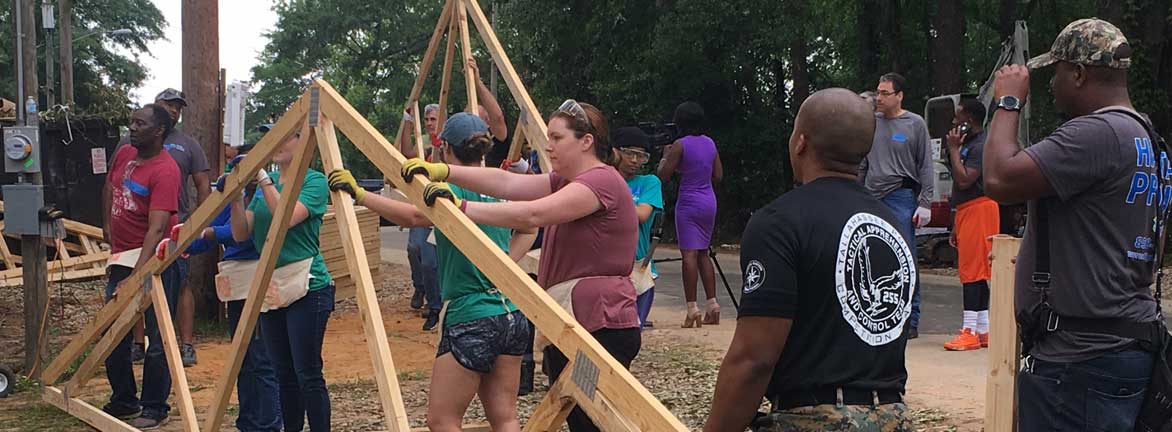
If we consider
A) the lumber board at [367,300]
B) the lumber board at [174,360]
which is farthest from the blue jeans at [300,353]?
the lumber board at [367,300]

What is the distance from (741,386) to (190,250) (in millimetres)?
4421

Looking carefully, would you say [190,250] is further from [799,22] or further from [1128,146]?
[799,22]

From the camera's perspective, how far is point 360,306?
4.51 m

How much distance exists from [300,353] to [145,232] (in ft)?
7.01

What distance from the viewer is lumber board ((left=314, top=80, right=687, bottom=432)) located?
305 centimetres

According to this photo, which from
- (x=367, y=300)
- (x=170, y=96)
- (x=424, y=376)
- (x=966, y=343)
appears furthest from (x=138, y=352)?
(x=966, y=343)

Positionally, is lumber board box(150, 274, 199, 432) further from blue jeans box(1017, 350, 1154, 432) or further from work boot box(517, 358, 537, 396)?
blue jeans box(1017, 350, 1154, 432)

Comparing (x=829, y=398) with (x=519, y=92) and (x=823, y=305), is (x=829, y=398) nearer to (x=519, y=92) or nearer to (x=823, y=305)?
(x=823, y=305)

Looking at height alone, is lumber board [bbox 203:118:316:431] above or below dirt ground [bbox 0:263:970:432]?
above

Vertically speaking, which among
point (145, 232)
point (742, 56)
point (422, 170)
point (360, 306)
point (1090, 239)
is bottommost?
point (360, 306)

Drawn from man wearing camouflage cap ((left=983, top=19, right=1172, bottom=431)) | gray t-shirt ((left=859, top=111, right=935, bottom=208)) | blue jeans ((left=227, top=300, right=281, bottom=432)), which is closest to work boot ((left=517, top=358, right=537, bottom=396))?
Answer: blue jeans ((left=227, top=300, right=281, bottom=432))

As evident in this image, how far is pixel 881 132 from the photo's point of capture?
7793 millimetres

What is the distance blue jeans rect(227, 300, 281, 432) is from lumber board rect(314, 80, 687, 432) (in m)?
1.45

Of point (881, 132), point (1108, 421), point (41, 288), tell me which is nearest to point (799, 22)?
point (881, 132)
